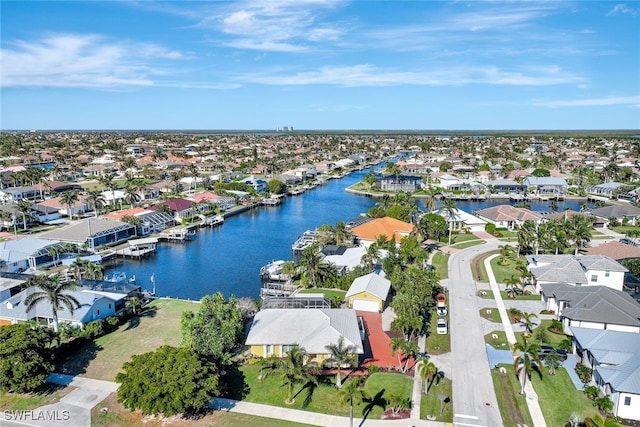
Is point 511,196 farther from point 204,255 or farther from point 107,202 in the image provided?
point 107,202

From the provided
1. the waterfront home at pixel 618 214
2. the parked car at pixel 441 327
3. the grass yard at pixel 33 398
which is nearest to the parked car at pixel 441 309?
the parked car at pixel 441 327

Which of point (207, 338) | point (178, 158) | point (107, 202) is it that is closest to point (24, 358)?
point (207, 338)

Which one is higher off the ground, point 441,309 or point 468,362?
point 441,309

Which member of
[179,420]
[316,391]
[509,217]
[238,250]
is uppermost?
[509,217]

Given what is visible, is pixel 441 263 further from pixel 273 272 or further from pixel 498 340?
pixel 498 340

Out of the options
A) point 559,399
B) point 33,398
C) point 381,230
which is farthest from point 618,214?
point 33,398

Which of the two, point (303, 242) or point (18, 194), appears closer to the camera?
point (303, 242)

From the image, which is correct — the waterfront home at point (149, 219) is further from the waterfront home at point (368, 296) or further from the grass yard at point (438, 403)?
the grass yard at point (438, 403)
